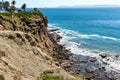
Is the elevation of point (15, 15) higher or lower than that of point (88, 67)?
higher

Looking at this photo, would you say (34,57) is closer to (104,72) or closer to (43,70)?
(43,70)

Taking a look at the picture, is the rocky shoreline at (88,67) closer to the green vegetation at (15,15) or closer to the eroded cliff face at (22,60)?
the green vegetation at (15,15)

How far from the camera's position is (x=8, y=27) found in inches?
2736

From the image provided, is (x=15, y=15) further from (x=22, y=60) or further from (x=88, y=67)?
(x=22, y=60)

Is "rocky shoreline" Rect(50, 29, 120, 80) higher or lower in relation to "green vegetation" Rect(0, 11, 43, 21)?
lower

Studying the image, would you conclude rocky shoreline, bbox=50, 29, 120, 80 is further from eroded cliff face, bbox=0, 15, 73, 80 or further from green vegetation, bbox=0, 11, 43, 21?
eroded cliff face, bbox=0, 15, 73, 80

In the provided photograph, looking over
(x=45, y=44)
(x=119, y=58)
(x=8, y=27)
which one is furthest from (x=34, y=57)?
(x=119, y=58)

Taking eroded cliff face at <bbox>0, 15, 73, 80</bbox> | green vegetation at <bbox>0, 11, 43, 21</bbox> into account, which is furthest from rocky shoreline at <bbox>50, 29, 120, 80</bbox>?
eroded cliff face at <bbox>0, 15, 73, 80</bbox>

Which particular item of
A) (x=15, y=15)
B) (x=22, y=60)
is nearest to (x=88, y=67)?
(x=15, y=15)

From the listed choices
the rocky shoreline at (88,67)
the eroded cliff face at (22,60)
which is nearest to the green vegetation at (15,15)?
the rocky shoreline at (88,67)

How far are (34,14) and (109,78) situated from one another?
4213 centimetres

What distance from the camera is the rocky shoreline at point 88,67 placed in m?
70.4

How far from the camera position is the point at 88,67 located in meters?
77.9

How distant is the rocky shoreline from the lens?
7039cm
